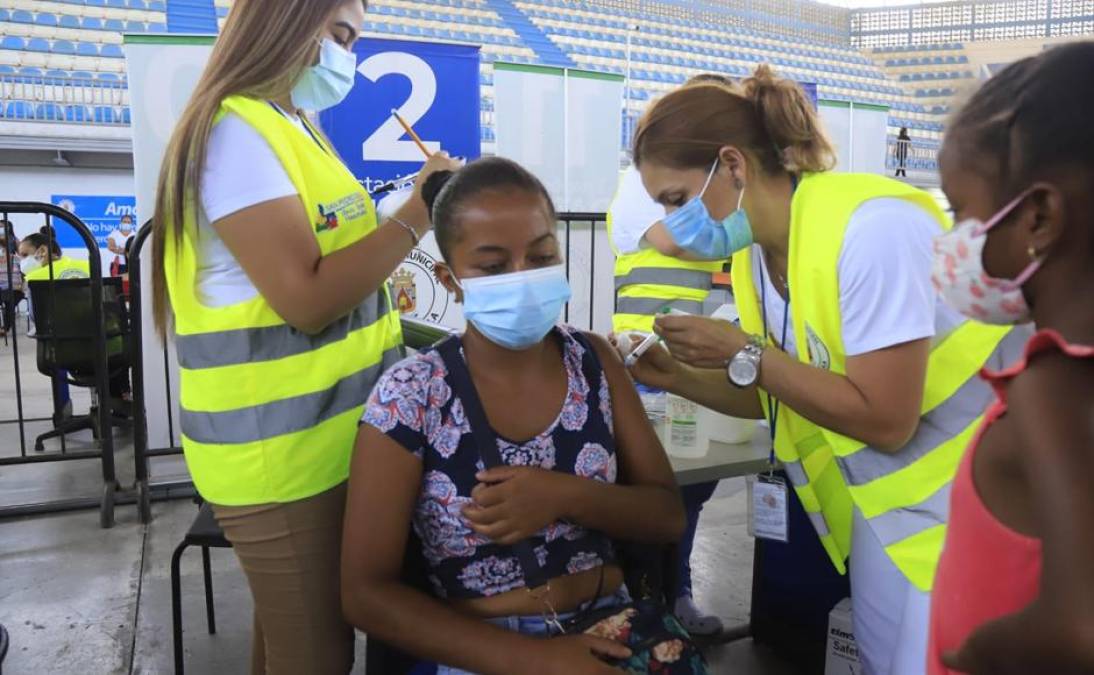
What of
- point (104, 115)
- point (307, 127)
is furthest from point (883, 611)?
point (104, 115)

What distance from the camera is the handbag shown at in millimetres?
1136

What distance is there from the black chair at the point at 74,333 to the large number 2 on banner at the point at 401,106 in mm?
1573

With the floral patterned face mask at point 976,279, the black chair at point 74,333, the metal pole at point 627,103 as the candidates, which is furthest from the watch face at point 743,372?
the metal pole at point 627,103

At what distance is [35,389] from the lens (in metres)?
6.80

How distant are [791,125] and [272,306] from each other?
34.6 inches

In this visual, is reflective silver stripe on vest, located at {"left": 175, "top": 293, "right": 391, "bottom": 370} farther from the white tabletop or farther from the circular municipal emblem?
the circular municipal emblem

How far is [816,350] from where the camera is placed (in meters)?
1.27

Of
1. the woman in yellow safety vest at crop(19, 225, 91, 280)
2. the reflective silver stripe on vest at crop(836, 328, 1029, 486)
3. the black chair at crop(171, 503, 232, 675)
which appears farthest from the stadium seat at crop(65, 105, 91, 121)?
the reflective silver stripe on vest at crop(836, 328, 1029, 486)

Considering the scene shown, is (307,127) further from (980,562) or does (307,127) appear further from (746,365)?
(980,562)

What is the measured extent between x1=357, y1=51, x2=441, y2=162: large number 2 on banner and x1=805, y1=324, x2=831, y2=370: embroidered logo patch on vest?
3210 millimetres

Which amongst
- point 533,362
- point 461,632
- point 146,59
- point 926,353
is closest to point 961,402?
point 926,353

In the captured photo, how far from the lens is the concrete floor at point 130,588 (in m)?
2.36

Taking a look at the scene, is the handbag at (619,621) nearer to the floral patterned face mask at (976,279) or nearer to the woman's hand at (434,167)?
→ the woman's hand at (434,167)

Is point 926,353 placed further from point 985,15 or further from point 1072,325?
point 985,15
